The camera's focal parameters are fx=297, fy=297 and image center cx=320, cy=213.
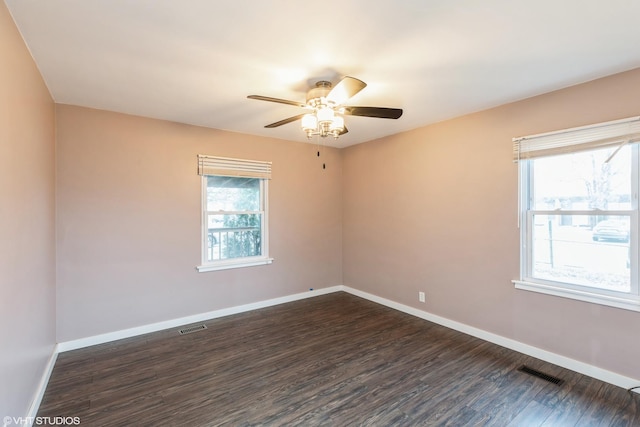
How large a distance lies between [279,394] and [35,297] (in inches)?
76.8

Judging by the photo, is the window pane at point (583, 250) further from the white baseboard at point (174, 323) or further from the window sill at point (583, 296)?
the white baseboard at point (174, 323)

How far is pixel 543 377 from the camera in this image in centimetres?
252

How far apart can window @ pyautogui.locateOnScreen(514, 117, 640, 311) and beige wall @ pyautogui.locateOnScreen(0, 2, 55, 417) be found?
153 inches

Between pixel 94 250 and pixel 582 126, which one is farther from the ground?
pixel 582 126

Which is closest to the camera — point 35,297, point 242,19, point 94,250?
point 242,19

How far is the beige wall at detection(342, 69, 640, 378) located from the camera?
8.15 feet

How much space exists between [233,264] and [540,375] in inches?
138

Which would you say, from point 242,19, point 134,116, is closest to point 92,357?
point 134,116

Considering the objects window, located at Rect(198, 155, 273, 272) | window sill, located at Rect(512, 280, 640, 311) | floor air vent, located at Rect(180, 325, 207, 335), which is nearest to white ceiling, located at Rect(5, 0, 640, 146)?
window, located at Rect(198, 155, 273, 272)

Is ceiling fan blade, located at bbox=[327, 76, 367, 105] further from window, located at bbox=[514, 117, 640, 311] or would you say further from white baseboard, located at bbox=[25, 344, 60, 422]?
white baseboard, located at bbox=[25, 344, 60, 422]

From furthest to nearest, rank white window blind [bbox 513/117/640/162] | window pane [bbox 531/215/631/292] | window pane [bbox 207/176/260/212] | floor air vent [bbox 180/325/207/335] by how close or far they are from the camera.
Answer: window pane [bbox 207/176/260/212] → floor air vent [bbox 180/325/207/335] → window pane [bbox 531/215/631/292] → white window blind [bbox 513/117/640/162]

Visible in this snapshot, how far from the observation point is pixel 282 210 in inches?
178

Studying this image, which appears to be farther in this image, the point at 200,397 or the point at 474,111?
the point at 474,111

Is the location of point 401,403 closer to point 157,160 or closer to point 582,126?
point 582,126
